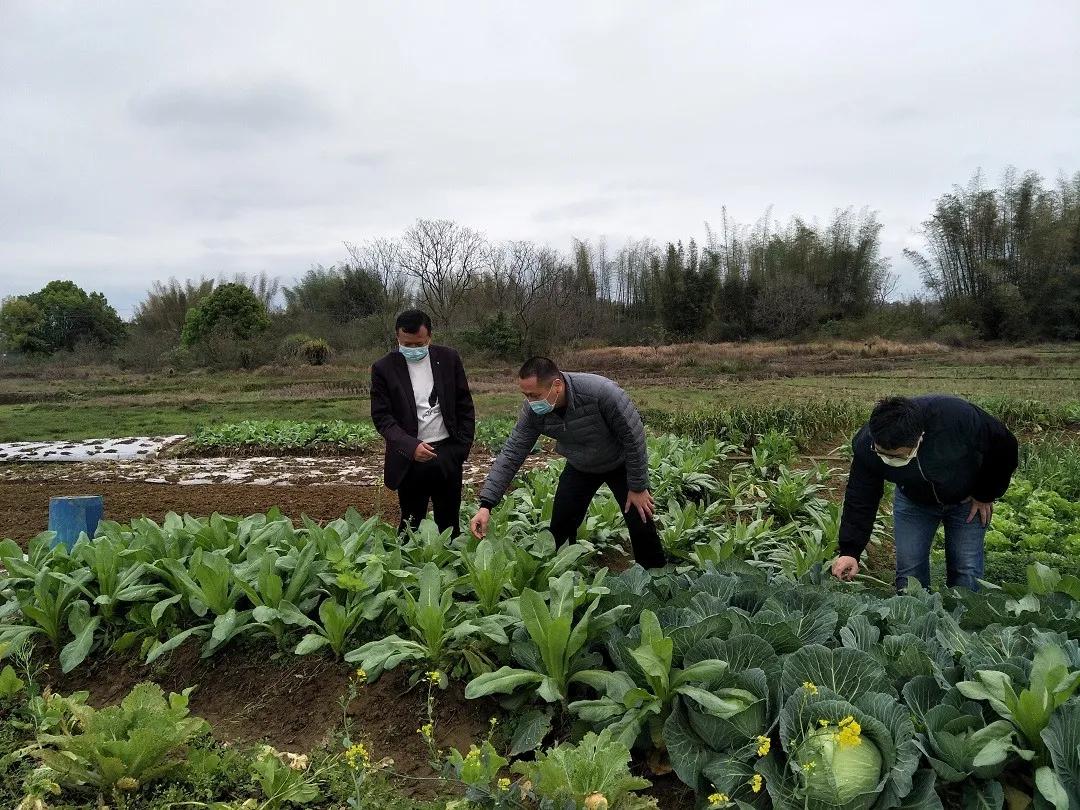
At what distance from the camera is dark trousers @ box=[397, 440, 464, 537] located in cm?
416

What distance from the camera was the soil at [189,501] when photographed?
643 cm

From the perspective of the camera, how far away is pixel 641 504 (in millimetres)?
3707

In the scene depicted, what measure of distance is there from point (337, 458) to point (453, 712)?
794 centimetres

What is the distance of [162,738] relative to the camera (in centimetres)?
203

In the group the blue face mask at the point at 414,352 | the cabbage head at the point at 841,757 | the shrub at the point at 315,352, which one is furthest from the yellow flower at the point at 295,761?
the shrub at the point at 315,352

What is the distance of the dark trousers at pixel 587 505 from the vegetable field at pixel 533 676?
35cm

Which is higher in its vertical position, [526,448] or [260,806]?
[526,448]

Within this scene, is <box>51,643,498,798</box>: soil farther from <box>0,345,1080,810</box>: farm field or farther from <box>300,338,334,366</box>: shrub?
<box>300,338,334,366</box>: shrub

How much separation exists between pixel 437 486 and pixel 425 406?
1.57 feet

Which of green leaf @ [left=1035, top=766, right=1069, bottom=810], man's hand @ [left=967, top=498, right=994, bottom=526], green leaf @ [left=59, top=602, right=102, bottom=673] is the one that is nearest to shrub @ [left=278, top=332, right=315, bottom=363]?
green leaf @ [left=59, top=602, right=102, bottom=673]

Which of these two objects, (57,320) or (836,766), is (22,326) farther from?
(836,766)

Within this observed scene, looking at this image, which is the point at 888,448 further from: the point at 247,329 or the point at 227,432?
the point at 247,329

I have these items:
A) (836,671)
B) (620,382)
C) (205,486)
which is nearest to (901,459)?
(836,671)

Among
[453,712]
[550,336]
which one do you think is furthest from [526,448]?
[550,336]
